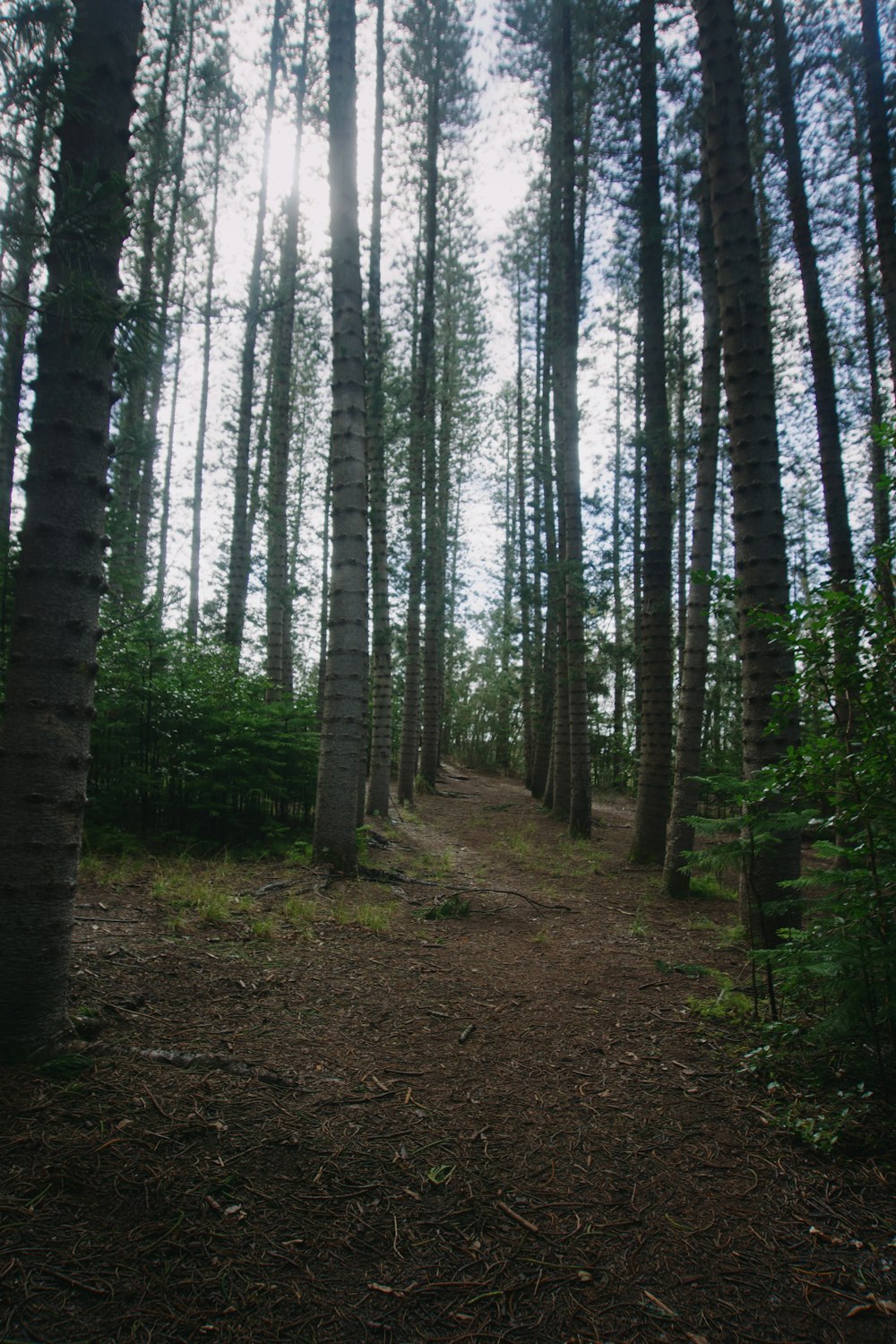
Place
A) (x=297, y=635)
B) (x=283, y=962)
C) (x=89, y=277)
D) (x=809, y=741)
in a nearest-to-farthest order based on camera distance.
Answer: (x=89, y=277)
(x=809, y=741)
(x=283, y=962)
(x=297, y=635)

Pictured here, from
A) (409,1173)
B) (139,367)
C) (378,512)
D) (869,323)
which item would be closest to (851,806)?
(409,1173)

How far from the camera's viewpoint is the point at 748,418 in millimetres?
4816

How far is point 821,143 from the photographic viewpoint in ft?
29.9

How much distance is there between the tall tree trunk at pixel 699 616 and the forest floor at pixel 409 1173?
3.26 m

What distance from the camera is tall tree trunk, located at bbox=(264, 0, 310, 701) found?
40.1 ft

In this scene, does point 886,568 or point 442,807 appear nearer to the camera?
point 886,568

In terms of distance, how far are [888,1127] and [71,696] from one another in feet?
11.4

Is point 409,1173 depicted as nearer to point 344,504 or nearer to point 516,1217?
point 516,1217

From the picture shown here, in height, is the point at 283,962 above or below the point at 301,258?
below

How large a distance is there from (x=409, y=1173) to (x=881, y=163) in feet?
35.9

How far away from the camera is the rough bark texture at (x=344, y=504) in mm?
6531

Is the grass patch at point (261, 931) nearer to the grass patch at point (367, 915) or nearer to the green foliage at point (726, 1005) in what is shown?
the grass patch at point (367, 915)

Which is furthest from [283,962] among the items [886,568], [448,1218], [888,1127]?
[886,568]

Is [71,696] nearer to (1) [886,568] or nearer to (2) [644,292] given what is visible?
(1) [886,568]
